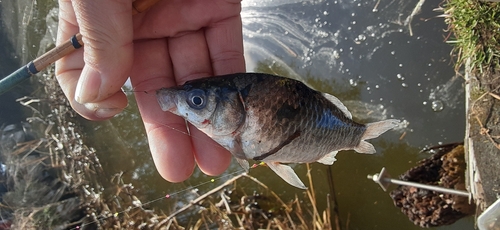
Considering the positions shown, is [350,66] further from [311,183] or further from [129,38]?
[129,38]

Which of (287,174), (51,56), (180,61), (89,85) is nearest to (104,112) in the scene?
(89,85)

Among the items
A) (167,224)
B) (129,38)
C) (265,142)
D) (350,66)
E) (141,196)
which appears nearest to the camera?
(265,142)

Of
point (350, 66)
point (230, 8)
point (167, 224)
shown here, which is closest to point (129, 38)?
point (230, 8)

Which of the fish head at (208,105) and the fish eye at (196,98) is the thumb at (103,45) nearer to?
the fish head at (208,105)

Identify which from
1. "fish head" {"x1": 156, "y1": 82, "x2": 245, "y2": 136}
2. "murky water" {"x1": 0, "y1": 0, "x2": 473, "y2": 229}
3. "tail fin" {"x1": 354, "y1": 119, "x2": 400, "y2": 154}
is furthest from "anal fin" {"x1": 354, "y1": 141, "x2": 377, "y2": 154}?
"murky water" {"x1": 0, "y1": 0, "x2": 473, "y2": 229}

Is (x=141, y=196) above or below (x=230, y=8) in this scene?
below

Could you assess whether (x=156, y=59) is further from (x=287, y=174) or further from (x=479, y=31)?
(x=479, y=31)
